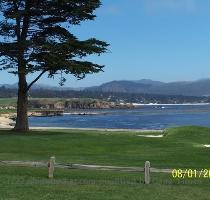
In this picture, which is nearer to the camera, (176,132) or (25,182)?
(25,182)

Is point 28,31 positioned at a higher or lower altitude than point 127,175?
higher

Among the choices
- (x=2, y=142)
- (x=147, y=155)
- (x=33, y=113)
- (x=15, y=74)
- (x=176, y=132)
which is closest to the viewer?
(x=147, y=155)

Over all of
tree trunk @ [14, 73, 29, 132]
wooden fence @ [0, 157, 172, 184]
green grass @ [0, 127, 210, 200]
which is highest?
tree trunk @ [14, 73, 29, 132]

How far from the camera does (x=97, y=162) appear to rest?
24.8 metres

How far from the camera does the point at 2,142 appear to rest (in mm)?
32531

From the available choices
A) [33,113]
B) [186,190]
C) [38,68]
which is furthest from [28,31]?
[33,113]

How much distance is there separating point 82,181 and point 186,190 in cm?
391

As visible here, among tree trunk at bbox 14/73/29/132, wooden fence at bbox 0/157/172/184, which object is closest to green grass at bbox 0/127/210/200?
wooden fence at bbox 0/157/172/184

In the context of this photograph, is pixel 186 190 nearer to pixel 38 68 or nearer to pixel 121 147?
pixel 121 147

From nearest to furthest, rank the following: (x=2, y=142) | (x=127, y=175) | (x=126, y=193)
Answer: (x=126, y=193)
(x=127, y=175)
(x=2, y=142)

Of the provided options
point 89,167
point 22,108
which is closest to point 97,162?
point 89,167

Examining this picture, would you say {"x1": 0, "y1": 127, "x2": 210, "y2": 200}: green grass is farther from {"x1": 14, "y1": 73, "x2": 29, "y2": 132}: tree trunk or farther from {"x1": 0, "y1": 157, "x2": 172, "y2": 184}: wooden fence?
{"x1": 14, "y1": 73, "x2": 29, "y2": 132}: tree trunk

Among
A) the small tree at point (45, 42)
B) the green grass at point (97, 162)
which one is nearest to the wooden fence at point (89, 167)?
the green grass at point (97, 162)

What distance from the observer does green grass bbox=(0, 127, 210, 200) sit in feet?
56.9
